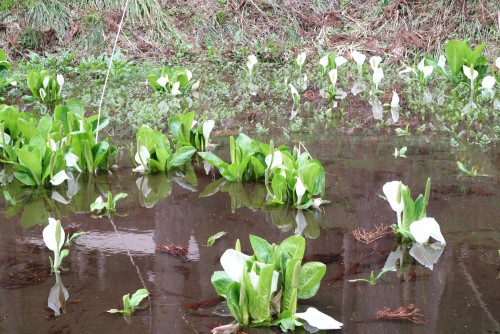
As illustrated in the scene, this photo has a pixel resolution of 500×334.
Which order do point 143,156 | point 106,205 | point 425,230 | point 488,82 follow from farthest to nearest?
point 488,82 → point 143,156 → point 106,205 → point 425,230

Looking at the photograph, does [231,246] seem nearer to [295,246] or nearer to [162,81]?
[295,246]

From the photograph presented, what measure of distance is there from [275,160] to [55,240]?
1243mm

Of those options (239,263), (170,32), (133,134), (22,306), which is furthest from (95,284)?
(170,32)

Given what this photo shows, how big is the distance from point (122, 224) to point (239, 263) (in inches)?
40.9

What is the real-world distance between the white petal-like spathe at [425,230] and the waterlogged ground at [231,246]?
0.07 meters

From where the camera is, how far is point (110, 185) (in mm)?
3547

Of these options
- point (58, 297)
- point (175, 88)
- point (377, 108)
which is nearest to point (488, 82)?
point (377, 108)

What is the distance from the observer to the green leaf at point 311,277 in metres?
2.13

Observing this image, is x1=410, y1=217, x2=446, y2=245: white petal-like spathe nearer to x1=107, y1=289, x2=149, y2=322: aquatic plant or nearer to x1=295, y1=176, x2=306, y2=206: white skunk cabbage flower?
x1=295, y1=176, x2=306, y2=206: white skunk cabbage flower

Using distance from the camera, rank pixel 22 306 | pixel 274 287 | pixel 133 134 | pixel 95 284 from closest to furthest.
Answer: pixel 274 287
pixel 22 306
pixel 95 284
pixel 133 134

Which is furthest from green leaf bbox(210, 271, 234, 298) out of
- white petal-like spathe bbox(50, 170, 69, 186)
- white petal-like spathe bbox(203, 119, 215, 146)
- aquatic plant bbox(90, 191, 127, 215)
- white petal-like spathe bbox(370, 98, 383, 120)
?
white petal-like spathe bbox(370, 98, 383, 120)

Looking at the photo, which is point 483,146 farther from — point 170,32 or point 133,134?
point 170,32

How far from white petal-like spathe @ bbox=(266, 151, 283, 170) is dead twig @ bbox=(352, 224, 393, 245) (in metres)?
0.61

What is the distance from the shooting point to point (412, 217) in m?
2.67
